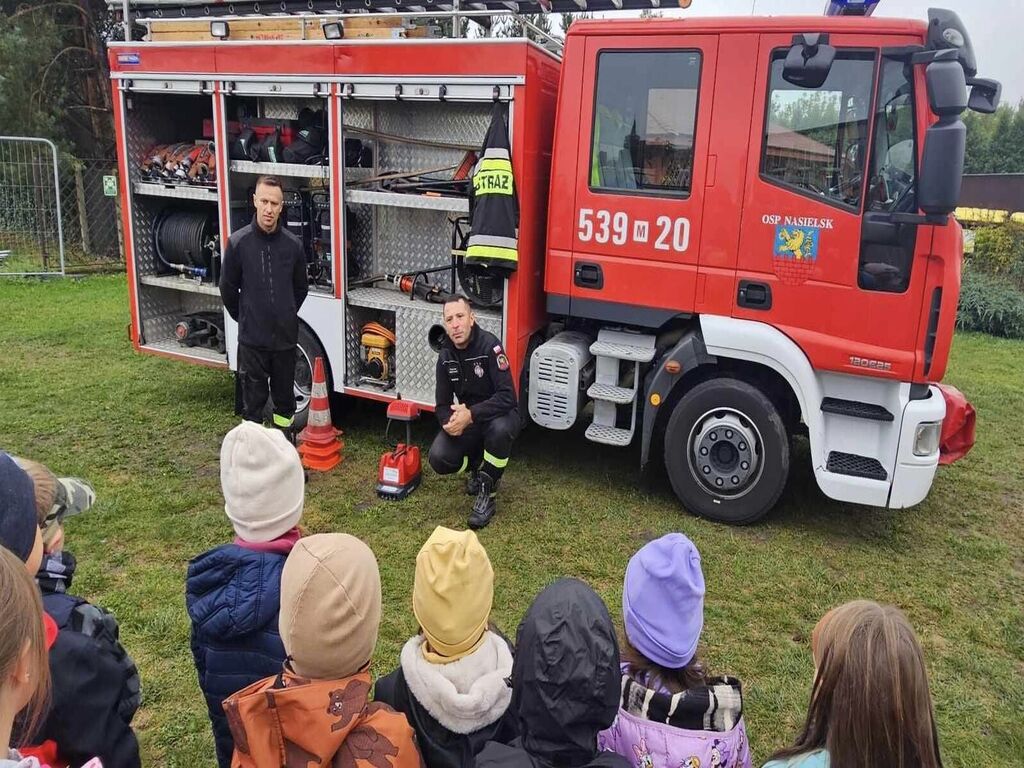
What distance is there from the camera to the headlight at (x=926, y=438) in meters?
4.68

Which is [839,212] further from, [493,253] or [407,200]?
[407,200]

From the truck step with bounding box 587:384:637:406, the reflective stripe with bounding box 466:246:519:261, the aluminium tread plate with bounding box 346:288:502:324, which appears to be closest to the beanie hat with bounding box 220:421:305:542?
the reflective stripe with bounding box 466:246:519:261

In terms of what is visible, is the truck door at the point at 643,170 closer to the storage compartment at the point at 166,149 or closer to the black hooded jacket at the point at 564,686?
the storage compartment at the point at 166,149

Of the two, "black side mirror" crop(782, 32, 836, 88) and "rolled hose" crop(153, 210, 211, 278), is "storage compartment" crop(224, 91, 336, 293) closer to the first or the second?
"rolled hose" crop(153, 210, 211, 278)

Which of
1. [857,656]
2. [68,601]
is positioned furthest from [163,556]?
[857,656]

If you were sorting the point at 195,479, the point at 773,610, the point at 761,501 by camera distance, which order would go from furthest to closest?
1. the point at 195,479
2. the point at 761,501
3. the point at 773,610

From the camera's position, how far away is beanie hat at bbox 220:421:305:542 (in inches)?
95.6

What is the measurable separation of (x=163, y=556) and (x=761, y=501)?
3533 mm

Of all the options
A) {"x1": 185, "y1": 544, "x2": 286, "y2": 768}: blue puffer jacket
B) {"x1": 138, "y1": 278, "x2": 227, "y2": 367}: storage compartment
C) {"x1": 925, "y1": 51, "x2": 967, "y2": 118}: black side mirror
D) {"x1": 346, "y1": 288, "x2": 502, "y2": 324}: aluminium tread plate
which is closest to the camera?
{"x1": 185, "y1": 544, "x2": 286, "y2": 768}: blue puffer jacket

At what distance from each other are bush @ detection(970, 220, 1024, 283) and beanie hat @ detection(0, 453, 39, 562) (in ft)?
50.8

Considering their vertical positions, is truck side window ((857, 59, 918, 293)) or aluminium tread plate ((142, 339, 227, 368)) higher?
truck side window ((857, 59, 918, 293))

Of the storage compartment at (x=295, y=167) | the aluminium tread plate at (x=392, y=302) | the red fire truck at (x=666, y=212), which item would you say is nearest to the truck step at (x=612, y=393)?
the red fire truck at (x=666, y=212)

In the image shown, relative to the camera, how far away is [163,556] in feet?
14.7

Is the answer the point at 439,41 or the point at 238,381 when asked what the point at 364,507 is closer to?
the point at 238,381
